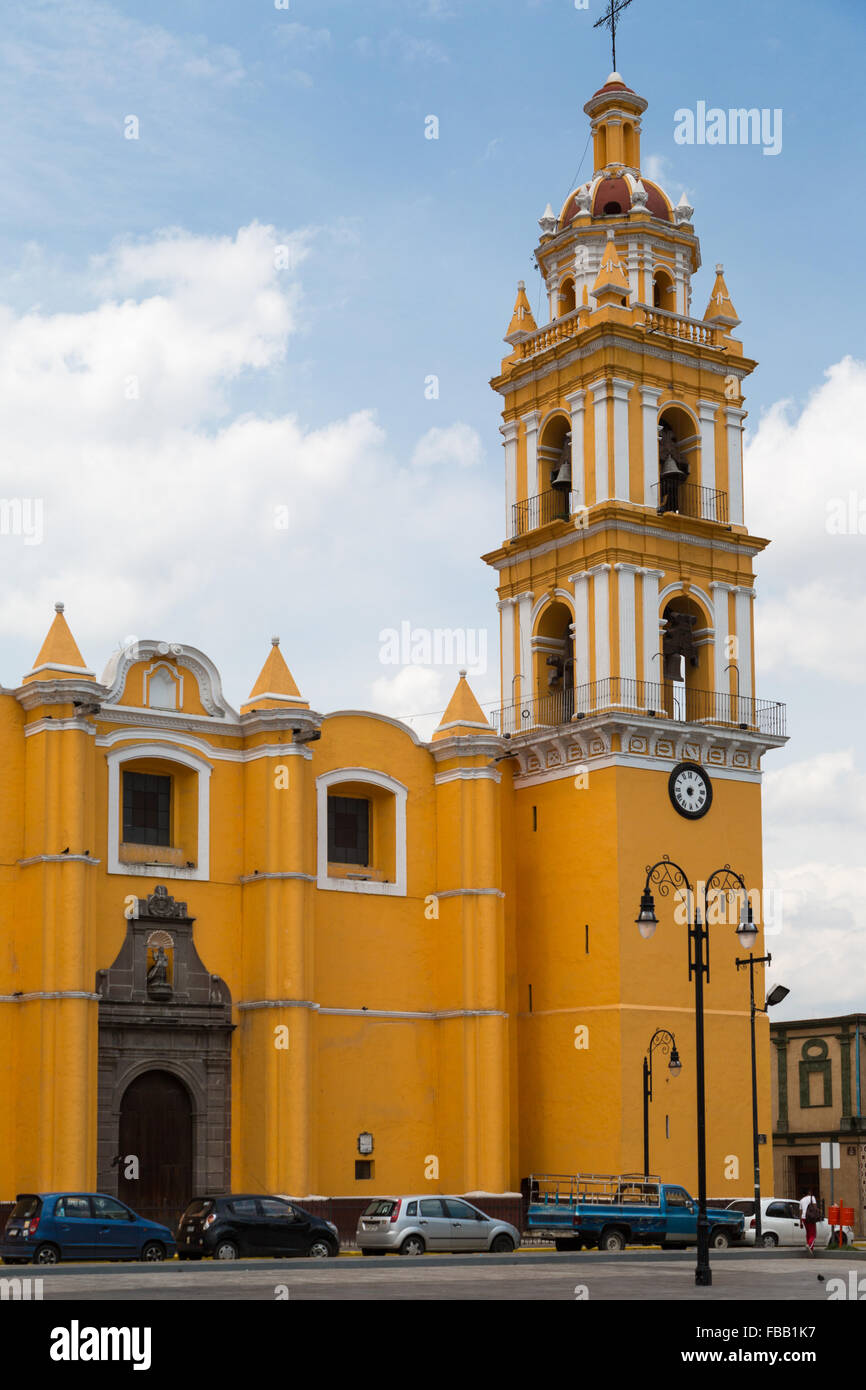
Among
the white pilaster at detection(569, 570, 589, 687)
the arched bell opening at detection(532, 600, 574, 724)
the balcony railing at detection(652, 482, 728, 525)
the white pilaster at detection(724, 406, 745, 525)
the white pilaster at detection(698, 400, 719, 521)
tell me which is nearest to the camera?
the white pilaster at detection(569, 570, 589, 687)

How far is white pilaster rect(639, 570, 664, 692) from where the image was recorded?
42500mm

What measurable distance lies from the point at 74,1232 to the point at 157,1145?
7.20m

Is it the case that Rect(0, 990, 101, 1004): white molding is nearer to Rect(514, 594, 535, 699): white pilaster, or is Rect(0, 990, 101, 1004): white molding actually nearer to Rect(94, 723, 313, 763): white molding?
Rect(94, 723, 313, 763): white molding

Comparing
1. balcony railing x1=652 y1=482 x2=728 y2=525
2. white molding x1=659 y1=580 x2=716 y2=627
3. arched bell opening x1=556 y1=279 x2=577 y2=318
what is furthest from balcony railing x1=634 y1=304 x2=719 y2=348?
white molding x1=659 y1=580 x2=716 y2=627

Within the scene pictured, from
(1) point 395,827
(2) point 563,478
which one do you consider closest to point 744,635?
(2) point 563,478

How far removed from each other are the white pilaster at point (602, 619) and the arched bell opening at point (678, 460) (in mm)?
2814

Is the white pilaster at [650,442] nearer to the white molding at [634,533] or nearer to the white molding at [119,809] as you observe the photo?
the white molding at [634,533]

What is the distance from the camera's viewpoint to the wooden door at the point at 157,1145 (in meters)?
36.4

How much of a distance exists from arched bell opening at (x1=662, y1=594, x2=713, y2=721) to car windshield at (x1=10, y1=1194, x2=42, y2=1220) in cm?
1995

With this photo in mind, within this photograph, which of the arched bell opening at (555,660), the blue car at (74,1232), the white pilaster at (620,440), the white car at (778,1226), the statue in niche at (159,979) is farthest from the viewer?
the arched bell opening at (555,660)

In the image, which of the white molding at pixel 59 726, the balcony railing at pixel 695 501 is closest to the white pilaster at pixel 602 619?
the balcony railing at pixel 695 501

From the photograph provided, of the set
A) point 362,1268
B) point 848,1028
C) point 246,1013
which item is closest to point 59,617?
point 246,1013

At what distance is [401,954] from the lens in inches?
1615
